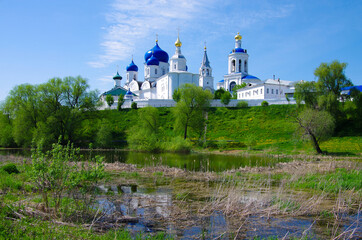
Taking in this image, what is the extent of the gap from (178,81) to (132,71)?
77.5 feet

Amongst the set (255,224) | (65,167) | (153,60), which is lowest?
(255,224)

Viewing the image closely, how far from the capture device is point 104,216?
6.71 metres

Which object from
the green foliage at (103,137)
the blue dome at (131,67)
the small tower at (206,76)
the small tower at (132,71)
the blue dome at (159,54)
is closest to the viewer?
the green foliage at (103,137)

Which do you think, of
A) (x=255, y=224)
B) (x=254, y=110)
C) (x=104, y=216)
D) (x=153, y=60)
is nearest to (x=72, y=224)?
(x=104, y=216)

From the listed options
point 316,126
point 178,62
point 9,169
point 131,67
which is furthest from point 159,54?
point 9,169

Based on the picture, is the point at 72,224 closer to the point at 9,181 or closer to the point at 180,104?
the point at 9,181

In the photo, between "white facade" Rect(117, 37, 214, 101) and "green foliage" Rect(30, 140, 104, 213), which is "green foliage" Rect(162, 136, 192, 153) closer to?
"green foliage" Rect(30, 140, 104, 213)

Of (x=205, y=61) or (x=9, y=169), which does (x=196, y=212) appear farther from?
(x=205, y=61)

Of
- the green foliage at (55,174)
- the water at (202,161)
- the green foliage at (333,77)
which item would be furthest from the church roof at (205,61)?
the green foliage at (55,174)

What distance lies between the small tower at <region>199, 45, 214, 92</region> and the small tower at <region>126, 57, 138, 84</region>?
754 inches

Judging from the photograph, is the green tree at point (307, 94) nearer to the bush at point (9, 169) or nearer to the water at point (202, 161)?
the water at point (202, 161)

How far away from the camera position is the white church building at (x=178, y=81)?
55.1 m

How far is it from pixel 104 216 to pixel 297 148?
2447cm

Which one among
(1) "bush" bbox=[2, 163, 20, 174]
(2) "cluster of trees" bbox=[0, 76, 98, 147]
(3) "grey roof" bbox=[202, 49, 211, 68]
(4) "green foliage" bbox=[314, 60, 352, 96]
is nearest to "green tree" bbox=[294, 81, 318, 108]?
(4) "green foliage" bbox=[314, 60, 352, 96]
